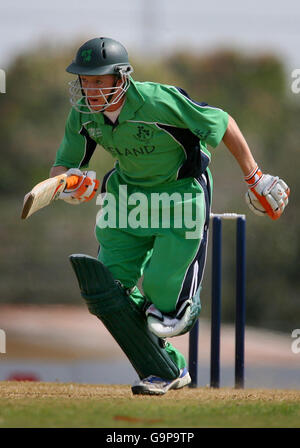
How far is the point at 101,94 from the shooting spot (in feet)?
16.1

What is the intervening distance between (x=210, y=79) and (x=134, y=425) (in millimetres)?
28219

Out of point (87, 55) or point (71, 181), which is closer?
point (87, 55)

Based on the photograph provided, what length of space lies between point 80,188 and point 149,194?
424 mm

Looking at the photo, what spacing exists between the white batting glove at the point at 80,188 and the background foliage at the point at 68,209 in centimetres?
1065

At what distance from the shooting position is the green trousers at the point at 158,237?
5050 mm

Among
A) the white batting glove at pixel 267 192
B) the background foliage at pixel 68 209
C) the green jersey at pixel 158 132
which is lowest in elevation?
the background foliage at pixel 68 209

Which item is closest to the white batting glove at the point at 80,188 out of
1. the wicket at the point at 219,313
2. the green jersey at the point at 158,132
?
the green jersey at the point at 158,132

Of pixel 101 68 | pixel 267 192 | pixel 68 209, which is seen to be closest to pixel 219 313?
pixel 267 192

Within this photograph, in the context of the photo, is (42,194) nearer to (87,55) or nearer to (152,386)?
(87,55)

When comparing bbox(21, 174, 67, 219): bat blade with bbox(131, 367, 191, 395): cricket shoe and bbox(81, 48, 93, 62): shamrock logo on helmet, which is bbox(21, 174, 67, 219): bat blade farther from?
bbox(131, 367, 191, 395): cricket shoe

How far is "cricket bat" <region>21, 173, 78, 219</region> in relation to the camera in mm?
4852

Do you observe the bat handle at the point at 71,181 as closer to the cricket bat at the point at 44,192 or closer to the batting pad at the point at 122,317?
the cricket bat at the point at 44,192

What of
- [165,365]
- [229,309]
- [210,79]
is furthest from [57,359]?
[210,79]

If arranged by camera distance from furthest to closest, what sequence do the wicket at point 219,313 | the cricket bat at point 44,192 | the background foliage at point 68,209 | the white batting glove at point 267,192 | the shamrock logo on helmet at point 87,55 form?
the background foliage at point 68,209 < the wicket at point 219,313 < the white batting glove at point 267,192 < the shamrock logo on helmet at point 87,55 < the cricket bat at point 44,192
